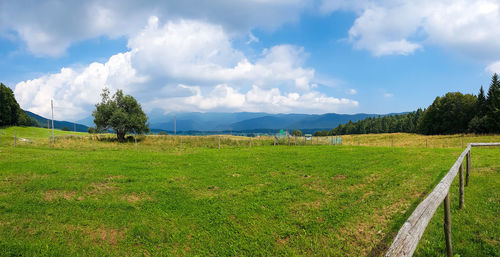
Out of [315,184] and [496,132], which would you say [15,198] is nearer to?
[315,184]

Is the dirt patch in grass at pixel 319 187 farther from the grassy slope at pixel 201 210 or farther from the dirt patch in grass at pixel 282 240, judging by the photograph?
the dirt patch in grass at pixel 282 240

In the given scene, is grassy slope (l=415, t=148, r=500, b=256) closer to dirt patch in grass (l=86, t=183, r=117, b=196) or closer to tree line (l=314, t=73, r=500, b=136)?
dirt patch in grass (l=86, t=183, r=117, b=196)

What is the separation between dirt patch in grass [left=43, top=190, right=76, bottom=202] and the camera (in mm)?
9117

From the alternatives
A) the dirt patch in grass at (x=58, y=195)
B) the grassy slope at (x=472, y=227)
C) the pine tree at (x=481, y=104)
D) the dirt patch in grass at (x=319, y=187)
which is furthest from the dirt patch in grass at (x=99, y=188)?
the pine tree at (x=481, y=104)

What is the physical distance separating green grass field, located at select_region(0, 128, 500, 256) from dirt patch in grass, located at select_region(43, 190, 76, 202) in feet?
0.12

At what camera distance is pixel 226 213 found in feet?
26.0

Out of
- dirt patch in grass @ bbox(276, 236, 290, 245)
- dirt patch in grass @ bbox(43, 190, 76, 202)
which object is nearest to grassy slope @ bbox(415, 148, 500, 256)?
dirt patch in grass @ bbox(276, 236, 290, 245)

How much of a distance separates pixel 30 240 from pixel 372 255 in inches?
351

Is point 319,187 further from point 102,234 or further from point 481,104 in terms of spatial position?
point 481,104

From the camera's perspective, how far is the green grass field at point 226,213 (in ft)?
19.9

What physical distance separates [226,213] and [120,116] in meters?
48.0

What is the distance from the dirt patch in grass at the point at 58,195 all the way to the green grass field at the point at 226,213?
0.04 metres

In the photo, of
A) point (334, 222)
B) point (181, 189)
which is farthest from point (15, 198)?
point (334, 222)

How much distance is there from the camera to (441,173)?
1300 cm
